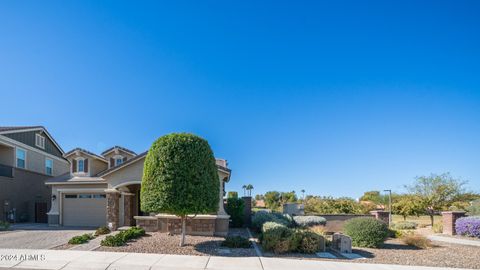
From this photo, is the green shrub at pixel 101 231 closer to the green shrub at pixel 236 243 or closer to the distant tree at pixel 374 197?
the green shrub at pixel 236 243

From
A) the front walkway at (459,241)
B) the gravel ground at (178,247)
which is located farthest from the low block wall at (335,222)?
the gravel ground at (178,247)

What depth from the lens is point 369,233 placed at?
571 inches

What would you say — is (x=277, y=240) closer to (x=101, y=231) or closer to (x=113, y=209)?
(x=101, y=231)

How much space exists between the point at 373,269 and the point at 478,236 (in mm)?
11793

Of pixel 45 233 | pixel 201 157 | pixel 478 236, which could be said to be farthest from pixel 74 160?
pixel 478 236

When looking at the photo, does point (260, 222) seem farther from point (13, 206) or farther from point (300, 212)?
point (13, 206)

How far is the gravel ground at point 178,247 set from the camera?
12.4m

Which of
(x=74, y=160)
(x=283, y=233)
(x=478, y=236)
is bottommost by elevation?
(x=478, y=236)

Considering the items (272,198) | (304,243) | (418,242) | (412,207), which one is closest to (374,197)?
(272,198)

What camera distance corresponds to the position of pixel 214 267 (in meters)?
10.1

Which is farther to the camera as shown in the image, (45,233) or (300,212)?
(300,212)

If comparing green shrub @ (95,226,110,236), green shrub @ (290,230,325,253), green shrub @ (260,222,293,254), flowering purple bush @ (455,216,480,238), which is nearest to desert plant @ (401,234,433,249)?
green shrub @ (290,230,325,253)

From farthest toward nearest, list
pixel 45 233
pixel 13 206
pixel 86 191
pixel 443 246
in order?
pixel 13 206 → pixel 86 191 → pixel 45 233 → pixel 443 246

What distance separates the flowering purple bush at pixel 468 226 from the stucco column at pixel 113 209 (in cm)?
1963
